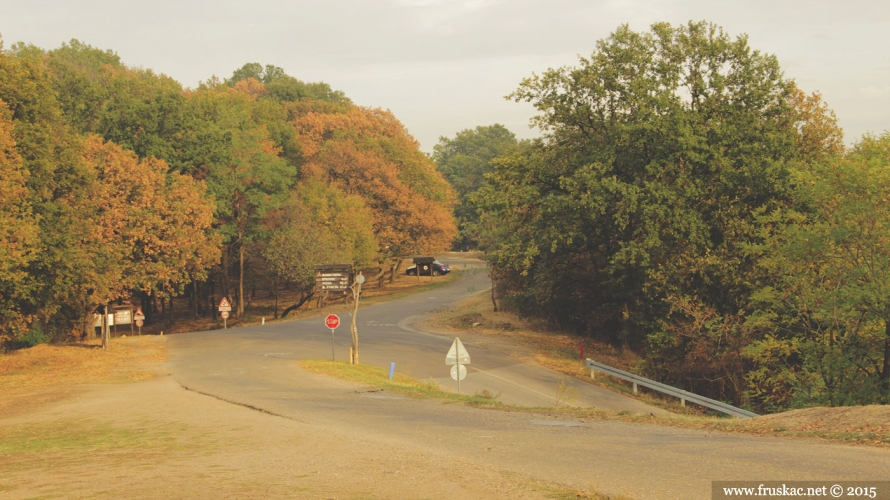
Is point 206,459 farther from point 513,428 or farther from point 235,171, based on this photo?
point 235,171

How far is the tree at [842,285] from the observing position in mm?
20781

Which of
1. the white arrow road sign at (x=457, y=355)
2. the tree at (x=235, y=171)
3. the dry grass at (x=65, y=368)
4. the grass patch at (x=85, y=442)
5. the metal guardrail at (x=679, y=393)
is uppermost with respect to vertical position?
the tree at (x=235, y=171)

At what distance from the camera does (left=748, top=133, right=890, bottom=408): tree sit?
818 inches

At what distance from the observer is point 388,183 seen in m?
68.0

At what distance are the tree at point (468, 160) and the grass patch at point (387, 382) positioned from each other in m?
47.0

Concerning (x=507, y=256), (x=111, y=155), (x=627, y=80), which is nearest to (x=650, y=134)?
(x=627, y=80)

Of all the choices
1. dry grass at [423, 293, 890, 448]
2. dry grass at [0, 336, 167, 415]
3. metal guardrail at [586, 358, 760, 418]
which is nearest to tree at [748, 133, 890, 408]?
metal guardrail at [586, 358, 760, 418]

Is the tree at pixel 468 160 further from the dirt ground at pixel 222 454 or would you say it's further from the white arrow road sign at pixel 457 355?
the dirt ground at pixel 222 454

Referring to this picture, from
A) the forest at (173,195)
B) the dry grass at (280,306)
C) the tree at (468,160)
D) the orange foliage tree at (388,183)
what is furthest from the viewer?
the tree at (468,160)

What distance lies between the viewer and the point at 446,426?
14016 mm

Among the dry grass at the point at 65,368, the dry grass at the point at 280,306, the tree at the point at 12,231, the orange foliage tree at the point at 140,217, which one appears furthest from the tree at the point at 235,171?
the tree at the point at 12,231

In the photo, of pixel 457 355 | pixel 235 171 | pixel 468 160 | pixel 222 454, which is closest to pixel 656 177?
pixel 457 355

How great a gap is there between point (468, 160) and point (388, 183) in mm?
67312

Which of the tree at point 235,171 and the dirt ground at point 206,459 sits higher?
the tree at point 235,171
